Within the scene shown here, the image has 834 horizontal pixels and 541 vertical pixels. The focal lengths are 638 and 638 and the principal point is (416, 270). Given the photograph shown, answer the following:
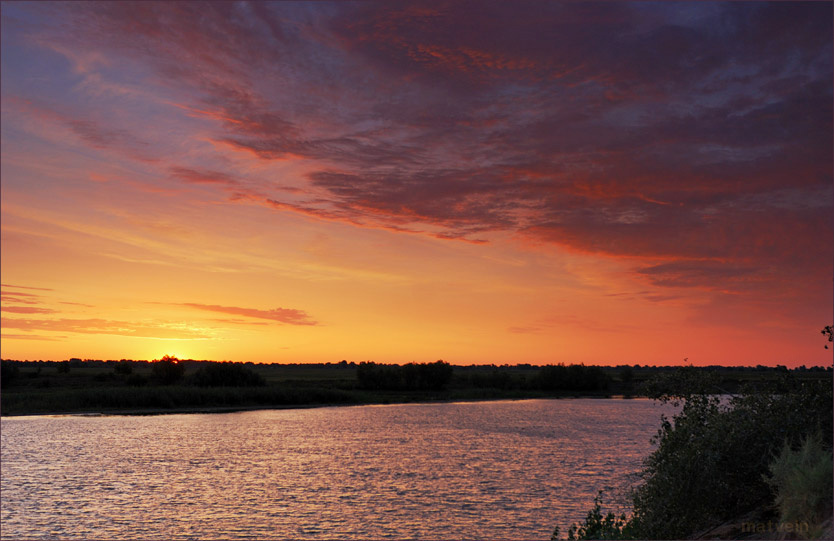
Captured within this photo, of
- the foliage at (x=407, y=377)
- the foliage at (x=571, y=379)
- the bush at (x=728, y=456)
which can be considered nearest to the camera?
the bush at (x=728, y=456)

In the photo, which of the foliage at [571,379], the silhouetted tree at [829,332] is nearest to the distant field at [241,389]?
the foliage at [571,379]

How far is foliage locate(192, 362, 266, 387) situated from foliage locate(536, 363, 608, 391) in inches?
2657

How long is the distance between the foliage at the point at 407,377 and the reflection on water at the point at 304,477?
57102mm

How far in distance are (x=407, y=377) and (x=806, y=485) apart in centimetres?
12230

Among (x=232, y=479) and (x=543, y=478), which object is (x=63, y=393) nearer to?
(x=232, y=479)

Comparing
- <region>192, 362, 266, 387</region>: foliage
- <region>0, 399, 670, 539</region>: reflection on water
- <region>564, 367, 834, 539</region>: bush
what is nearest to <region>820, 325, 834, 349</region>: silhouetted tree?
<region>564, 367, 834, 539</region>: bush

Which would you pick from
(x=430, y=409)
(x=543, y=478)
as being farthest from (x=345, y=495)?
(x=430, y=409)

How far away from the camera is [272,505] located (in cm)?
3083

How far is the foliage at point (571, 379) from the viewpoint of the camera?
148 metres

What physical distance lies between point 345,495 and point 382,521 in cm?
600

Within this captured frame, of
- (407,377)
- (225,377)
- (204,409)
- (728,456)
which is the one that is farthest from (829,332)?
(407,377)

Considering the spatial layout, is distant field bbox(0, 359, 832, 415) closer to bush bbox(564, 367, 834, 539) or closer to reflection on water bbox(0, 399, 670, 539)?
reflection on water bbox(0, 399, 670, 539)

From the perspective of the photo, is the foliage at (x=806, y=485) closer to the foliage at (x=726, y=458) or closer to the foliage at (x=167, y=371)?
the foliage at (x=726, y=458)

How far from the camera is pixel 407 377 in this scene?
433ft
